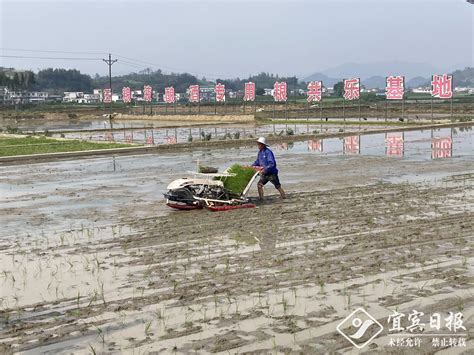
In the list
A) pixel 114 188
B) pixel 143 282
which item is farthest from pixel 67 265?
pixel 114 188

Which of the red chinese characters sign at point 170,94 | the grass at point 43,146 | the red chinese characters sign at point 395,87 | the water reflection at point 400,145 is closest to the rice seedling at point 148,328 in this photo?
the water reflection at point 400,145

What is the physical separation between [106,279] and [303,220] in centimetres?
391

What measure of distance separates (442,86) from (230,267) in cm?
3796

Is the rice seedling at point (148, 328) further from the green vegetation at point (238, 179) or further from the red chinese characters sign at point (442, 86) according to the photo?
the red chinese characters sign at point (442, 86)

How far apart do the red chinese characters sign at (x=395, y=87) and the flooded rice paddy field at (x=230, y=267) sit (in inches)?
1194

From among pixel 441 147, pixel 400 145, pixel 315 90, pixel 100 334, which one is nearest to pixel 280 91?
pixel 315 90

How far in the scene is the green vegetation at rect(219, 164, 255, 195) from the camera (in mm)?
10820

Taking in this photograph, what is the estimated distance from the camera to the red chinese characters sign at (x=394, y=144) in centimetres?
2136

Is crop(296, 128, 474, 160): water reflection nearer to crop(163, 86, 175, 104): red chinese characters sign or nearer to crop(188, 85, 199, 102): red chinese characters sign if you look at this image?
crop(188, 85, 199, 102): red chinese characters sign

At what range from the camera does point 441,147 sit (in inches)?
909

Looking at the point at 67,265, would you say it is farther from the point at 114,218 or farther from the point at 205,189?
the point at 205,189

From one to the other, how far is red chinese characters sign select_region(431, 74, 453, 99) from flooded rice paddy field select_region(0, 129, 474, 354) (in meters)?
29.5

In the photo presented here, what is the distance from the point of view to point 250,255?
292 inches

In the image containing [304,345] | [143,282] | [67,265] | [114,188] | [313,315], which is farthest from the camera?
[114,188]
